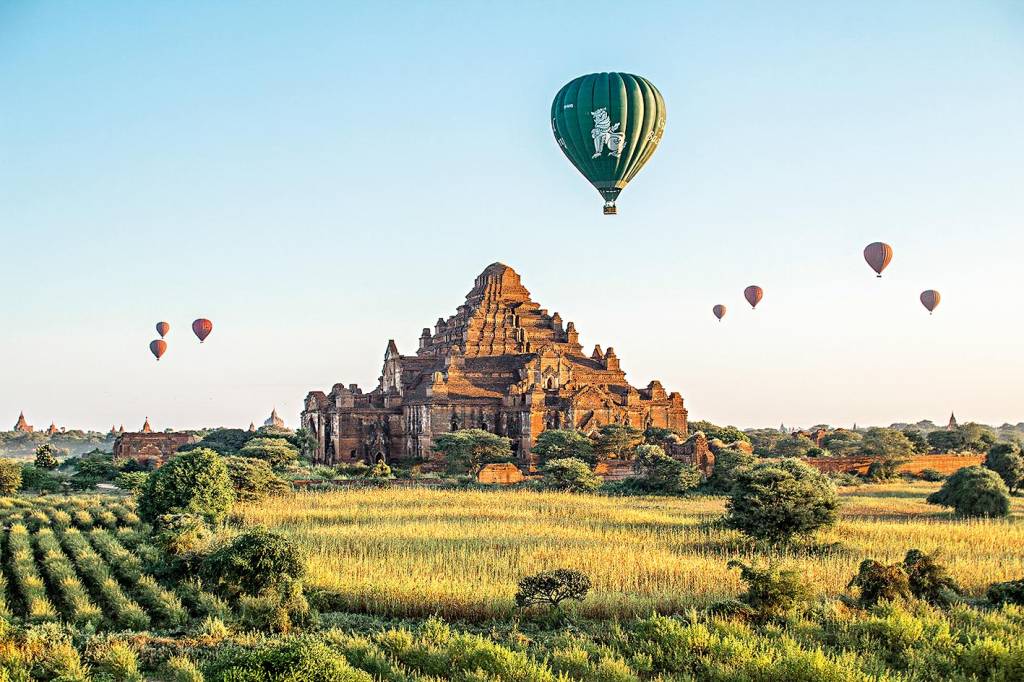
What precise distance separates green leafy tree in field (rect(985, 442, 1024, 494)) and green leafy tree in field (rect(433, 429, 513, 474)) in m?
25.4

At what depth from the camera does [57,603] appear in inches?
816

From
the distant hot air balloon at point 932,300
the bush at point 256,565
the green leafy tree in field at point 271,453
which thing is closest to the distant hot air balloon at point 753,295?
the distant hot air balloon at point 932,300

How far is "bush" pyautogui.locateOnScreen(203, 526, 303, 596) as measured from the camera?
1981cm

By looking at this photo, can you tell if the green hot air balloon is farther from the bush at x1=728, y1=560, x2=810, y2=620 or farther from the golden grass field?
the bush at x1=728, y1=560, x2=810, y2=620

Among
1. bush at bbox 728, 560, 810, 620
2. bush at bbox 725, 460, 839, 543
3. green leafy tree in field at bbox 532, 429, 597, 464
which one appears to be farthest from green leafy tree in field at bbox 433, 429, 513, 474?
bush at bbox 728, 560, 810, 620

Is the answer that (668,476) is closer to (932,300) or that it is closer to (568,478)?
(568,478)

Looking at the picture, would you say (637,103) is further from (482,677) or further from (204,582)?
(482,677)

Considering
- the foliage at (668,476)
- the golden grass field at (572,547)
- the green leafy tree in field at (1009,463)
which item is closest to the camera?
the golden grass field at (572,547)

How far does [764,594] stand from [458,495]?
23.5 m

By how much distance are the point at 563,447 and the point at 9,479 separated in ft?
92.8

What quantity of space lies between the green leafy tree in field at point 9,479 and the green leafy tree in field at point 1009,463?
146 feet

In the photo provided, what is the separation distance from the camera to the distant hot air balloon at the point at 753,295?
58781 millimetres

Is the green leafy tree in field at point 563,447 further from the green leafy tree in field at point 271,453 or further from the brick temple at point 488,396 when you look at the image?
the green leafy tree in field at point 271,453

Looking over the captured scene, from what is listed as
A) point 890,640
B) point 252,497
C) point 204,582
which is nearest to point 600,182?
point 252,497
